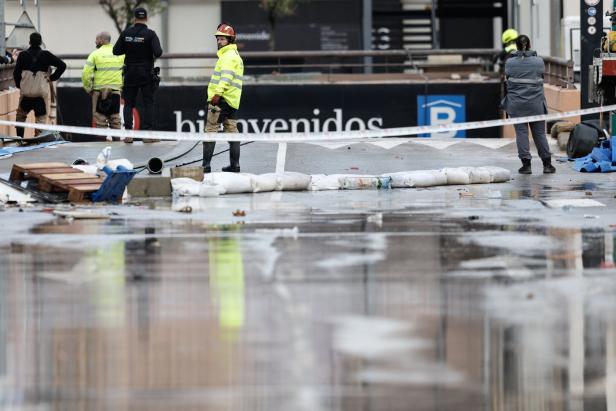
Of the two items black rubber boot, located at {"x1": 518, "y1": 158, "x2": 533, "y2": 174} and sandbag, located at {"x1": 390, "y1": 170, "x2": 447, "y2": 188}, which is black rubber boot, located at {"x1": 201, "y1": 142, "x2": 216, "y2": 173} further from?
black rubber boot, located at {"x1": 518, "y1": 158, "x2": 533, "y2": 174}

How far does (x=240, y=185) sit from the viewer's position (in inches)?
695

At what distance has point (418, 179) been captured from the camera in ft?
60.7

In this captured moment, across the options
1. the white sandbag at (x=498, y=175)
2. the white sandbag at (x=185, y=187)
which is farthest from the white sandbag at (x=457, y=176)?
the white sandbag at (x=185, y=187)

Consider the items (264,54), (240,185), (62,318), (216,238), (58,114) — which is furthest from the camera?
(264,54)

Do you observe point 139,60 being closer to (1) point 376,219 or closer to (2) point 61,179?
(2) point 61,179

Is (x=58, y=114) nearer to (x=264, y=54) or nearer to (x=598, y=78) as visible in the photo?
(x=264, y=54)

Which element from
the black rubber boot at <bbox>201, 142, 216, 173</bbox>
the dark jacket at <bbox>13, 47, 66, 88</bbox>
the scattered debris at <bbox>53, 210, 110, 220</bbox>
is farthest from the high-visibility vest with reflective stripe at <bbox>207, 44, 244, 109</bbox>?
the dark jacket at <bbox>13, 47, 66, 88</bbox>

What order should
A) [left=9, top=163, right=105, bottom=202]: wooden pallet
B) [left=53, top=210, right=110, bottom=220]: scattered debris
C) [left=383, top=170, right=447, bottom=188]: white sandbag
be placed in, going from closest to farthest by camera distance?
[left=53, top=210, right=110, bottom=220]: scattered debris, [left=9, top=163, right=105, bottom=202]: wooden pallet, [left=383, top=170, right=447, bottom=188]: white sandbag

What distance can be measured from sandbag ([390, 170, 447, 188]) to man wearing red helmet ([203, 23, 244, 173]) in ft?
7.86

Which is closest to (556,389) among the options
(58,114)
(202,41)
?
(58,114)

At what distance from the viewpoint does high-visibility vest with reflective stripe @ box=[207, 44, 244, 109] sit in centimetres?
1967

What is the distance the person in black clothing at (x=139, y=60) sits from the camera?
23344 millimetres

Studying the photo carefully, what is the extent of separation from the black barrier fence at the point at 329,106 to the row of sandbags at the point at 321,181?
14.2 m

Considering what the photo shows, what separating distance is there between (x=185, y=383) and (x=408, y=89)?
26.7 meters
